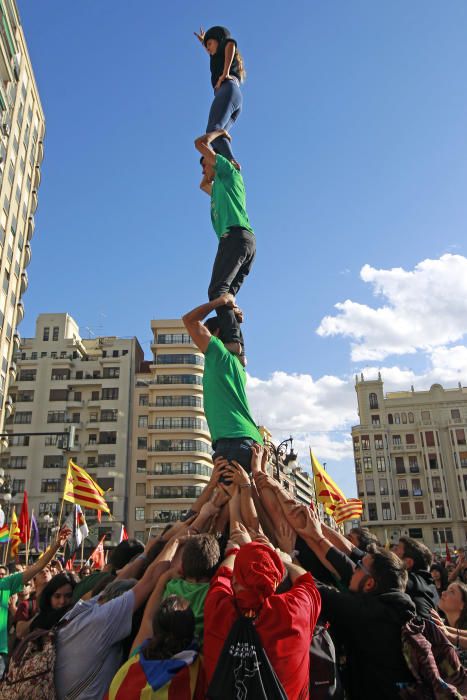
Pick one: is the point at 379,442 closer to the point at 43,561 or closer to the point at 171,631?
the point at 43,561

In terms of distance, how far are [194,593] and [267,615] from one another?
827 millimetres

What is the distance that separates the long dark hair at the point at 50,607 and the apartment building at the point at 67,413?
5117 centimetres

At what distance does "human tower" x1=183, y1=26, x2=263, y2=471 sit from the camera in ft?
20.7

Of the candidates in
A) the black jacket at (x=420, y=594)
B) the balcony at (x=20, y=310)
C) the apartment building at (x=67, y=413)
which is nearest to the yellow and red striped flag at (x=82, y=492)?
the black jacket at (x=420, y=594)

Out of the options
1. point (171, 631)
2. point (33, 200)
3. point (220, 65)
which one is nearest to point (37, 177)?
point (33, 200)

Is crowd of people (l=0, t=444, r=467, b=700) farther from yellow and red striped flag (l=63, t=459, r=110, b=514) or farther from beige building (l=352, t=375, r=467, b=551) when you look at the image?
beige building (l=352, t=375, r=467, b=551)

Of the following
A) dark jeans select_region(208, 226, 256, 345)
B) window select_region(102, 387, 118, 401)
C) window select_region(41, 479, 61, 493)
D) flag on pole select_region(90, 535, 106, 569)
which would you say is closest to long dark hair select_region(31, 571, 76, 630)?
dark jeans select_region(208, 226, 256, 345)

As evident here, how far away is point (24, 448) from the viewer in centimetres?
5647

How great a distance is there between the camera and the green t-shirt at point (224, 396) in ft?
20.7

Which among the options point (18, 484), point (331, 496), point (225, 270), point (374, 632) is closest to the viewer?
point (374, 632)

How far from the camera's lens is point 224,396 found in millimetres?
6406

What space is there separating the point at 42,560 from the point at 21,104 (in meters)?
38.2

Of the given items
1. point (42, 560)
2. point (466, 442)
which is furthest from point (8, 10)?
point (466, 442)

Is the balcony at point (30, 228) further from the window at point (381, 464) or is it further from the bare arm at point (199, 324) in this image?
the window at point (381, 464)
